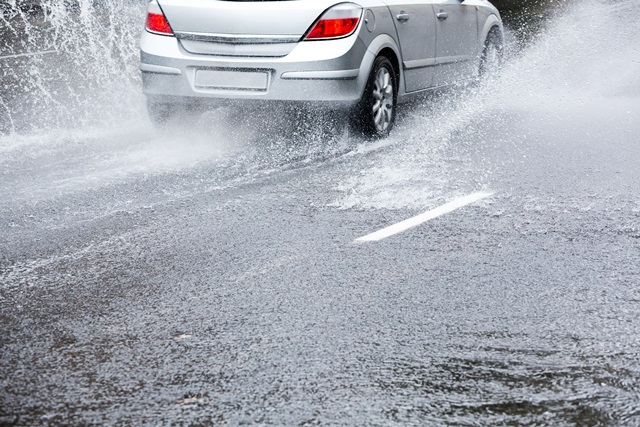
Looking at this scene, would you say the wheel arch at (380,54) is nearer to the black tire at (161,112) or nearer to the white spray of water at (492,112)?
the white spray of water at (492,112)

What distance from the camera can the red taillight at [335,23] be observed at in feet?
29.3

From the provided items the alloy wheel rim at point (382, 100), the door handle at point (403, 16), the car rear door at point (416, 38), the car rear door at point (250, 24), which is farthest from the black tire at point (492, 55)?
the car rear door at point (250, 24)

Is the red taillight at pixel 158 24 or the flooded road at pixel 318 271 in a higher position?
the red taillight at pixel 158 24

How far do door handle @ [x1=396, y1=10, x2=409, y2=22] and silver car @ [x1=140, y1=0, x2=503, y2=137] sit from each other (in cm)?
4

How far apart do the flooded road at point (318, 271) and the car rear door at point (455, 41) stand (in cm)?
42

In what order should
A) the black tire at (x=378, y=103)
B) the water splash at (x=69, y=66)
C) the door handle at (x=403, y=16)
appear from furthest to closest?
1. the water splash at (x=69, y=66)
2. the door handle at (x=403, y=16)
3. the black tire at (x=378, y=103)

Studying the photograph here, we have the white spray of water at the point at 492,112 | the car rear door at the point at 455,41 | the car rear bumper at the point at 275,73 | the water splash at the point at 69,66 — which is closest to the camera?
the white spray of water at the point at 492,112

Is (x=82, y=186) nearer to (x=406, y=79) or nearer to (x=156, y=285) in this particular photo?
(x=156, y=285)

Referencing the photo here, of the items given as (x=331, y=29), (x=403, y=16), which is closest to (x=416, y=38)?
(x=403, y=16)

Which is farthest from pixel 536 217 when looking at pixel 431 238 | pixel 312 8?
pixel 312 8

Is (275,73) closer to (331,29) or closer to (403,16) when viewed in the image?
(331,29)

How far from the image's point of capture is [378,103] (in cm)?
952

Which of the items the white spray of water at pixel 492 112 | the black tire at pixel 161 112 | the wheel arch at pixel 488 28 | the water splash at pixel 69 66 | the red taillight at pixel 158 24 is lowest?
the white spray of water at pixel 492 112

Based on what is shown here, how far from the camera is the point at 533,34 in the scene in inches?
747
